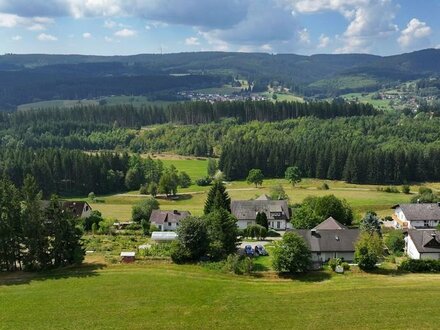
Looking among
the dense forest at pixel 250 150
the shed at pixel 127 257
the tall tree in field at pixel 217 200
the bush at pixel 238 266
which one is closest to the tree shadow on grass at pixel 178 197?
the dense forest at pixel 250 150

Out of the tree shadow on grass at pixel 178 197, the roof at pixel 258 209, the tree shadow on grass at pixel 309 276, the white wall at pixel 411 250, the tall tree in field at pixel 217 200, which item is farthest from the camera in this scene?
the tree shadow on grass at pixel 178 197

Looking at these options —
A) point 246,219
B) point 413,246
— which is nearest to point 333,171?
point 246,219

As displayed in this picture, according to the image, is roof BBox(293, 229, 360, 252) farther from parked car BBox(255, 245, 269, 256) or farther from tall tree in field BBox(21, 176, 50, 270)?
tall tree in field BBox(21, 176, 50, 270)

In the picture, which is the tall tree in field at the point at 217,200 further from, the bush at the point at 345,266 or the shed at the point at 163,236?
the bush at the point at 345,266

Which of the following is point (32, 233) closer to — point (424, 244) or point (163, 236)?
point (163, 236)

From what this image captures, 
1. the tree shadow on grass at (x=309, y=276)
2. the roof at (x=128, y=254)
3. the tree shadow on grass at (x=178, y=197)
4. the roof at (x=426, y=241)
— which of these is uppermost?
the roof at (x=426, y=241)

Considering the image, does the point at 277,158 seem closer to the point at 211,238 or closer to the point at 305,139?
the point at 305,139

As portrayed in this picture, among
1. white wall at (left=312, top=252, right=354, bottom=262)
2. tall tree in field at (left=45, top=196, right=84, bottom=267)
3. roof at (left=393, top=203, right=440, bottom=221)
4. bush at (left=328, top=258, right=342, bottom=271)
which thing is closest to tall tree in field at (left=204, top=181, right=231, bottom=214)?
white wall at (left=312, top=252, right=354, bottom=262)
